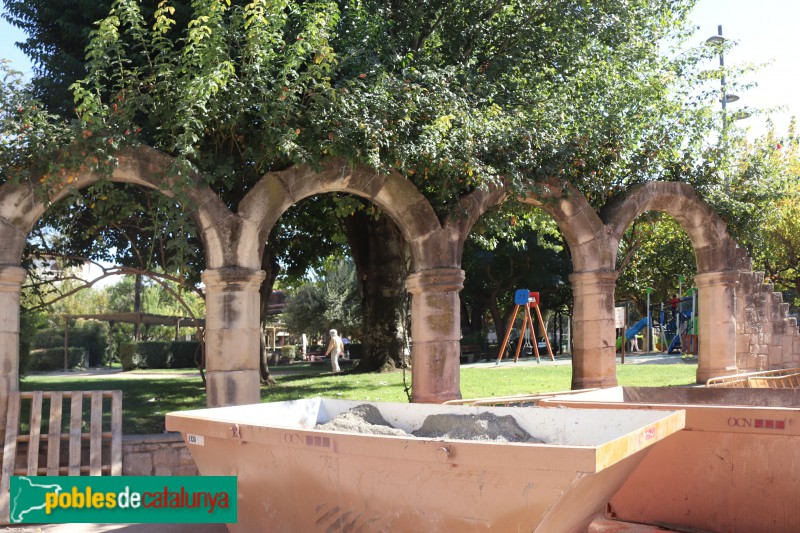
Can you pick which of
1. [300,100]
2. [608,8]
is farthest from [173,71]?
[608,8]

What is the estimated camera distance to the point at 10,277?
7.34m

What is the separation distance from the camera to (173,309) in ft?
165

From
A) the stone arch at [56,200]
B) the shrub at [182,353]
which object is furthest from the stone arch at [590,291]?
the shrub at [182,353]

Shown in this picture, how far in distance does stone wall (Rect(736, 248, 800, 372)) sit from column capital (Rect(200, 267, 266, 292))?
32.7 ft

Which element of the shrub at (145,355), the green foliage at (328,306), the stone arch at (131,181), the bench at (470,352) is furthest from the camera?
the green foliage at (328,306)

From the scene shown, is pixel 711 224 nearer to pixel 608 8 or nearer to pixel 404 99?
pixel 608 8

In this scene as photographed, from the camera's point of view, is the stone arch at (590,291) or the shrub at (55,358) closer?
the stone arch at (590,291)

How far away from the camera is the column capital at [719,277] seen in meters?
13.5

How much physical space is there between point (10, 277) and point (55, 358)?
25002 mm

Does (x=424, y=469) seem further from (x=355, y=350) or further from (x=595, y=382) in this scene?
(x=355, y=350)

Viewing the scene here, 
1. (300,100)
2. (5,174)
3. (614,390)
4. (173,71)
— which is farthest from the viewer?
(300,100)

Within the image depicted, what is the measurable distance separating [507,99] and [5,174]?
24.9 ft

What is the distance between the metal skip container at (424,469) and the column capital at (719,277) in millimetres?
9665

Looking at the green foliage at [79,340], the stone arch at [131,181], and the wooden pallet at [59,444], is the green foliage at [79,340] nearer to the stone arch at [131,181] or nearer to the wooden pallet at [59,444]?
the stone arch at [131,181]
